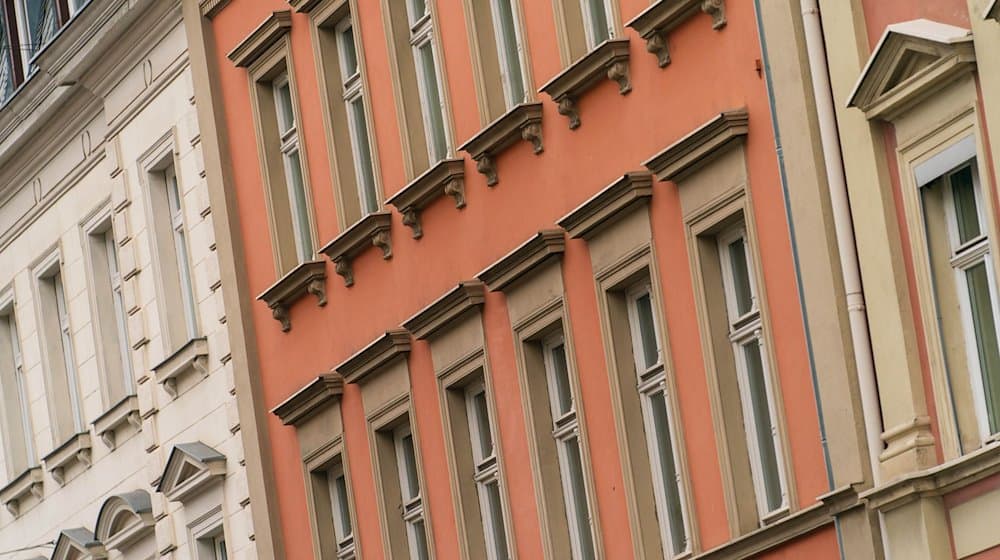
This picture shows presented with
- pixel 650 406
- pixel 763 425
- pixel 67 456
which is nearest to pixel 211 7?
pixel 67 456

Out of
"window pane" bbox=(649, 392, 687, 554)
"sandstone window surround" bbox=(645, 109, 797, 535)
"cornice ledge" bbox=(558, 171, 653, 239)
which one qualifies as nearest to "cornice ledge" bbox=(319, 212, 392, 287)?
"cornice ledge" bbox=(558, 171, 653, 239)

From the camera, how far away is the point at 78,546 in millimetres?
38156

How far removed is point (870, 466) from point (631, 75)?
4745mm

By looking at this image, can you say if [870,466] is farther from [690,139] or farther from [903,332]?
[690,139]

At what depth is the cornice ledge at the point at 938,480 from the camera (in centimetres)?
2095

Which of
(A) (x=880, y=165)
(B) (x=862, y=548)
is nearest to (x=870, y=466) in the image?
(B) (x=862, y=548)

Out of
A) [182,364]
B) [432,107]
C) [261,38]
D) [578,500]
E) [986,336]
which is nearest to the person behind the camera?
[986,336]

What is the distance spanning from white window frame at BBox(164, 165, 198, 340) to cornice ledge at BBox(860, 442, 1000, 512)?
14611 millimetres

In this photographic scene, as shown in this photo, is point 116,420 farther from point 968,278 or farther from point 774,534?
point 968,278

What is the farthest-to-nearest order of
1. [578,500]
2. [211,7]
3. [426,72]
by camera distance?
[211,7]
[426,72]
[578,500]

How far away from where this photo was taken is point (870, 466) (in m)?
22.4

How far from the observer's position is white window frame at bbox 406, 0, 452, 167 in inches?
1156

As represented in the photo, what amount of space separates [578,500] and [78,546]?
40.3 ft

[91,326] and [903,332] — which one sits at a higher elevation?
[91,326]
